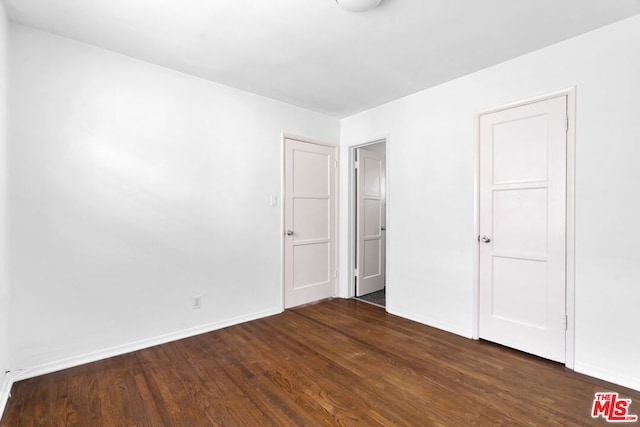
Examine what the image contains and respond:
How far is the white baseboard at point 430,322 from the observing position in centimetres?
300

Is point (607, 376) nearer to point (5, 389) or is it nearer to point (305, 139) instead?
point (305, 139)

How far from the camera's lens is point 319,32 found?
2242mm

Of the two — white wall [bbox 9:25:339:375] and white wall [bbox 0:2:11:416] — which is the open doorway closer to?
→ white wall [bbox 9:25:339:375]

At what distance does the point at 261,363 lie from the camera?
8.02 feet

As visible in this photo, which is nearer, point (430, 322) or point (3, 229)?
point (3, 229)

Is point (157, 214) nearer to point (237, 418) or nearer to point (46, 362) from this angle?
point (46, 362)

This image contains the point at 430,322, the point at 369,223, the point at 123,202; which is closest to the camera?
the point at 123,202

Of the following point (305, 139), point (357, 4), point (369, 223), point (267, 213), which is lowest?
point (369, 223)

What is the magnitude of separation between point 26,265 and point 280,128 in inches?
103

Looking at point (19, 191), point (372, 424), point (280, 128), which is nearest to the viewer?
point (372, 424)

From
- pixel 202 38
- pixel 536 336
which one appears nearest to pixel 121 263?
pixel 202 38

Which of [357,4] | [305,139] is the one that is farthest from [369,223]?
[357,4]

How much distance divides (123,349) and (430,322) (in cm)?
294

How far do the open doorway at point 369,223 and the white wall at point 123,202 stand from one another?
1372 mm
